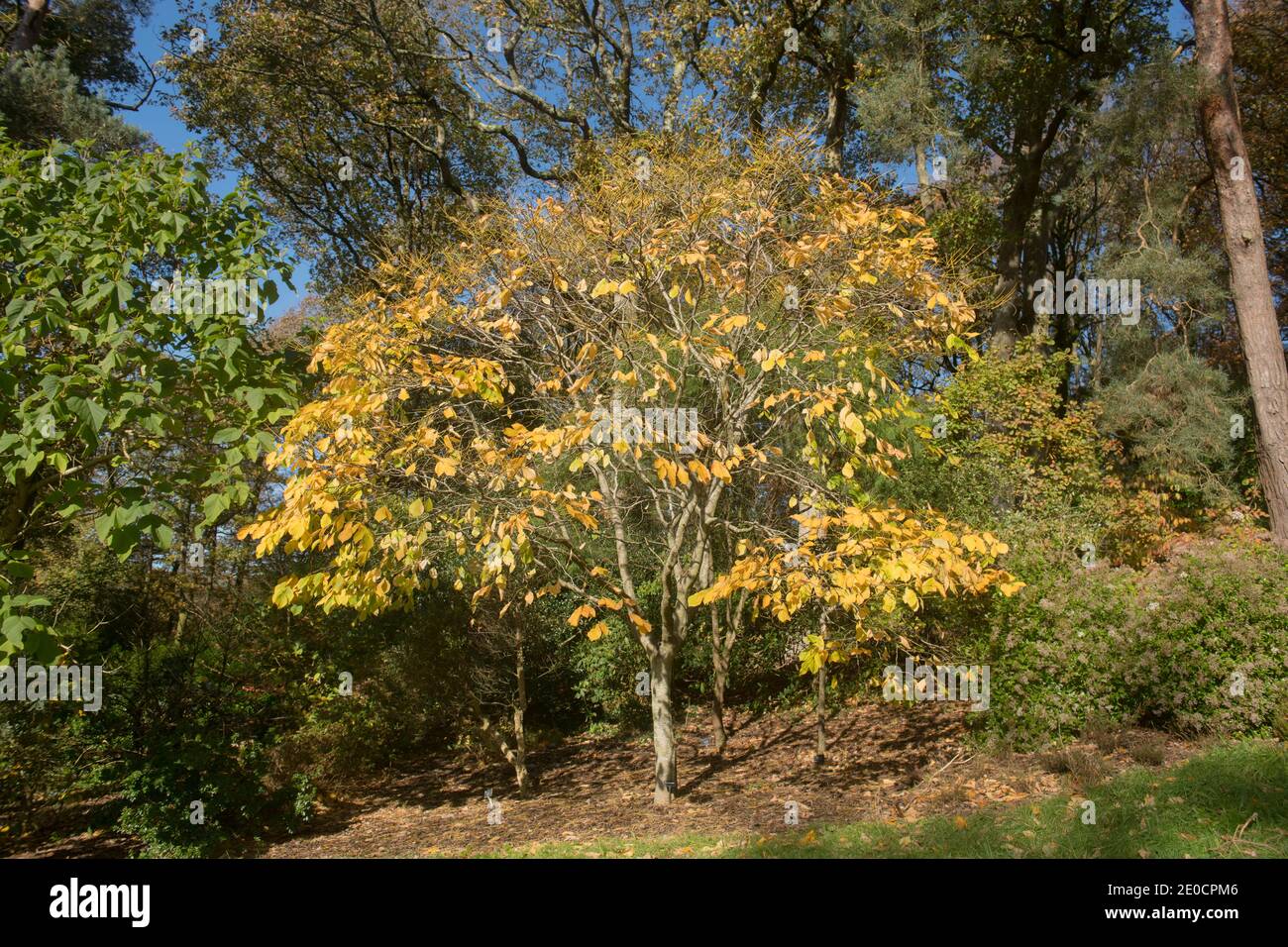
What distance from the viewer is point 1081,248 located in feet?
70.1

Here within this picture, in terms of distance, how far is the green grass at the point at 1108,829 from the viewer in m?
3.96

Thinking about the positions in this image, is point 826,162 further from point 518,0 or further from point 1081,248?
point 1081,248

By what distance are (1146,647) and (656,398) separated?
426 cm

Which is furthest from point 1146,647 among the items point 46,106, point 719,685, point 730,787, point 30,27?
point 30,27

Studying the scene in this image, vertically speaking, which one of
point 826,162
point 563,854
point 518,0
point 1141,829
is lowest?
point 563,854

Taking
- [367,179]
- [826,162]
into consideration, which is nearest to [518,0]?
[367,179]

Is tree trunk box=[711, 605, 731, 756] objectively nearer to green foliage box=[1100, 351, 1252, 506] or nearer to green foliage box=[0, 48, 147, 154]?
green foliage box=[1100, 351, 1252, 506]

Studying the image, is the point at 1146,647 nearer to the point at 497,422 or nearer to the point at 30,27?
the point at 497,422

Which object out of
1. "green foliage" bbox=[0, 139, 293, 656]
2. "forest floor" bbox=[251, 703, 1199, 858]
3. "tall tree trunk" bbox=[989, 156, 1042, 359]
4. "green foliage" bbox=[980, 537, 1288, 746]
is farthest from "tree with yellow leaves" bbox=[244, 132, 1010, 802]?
"tall tree trunk" bbox=[989, 156, 1042, 359]

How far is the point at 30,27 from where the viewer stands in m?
11.6
